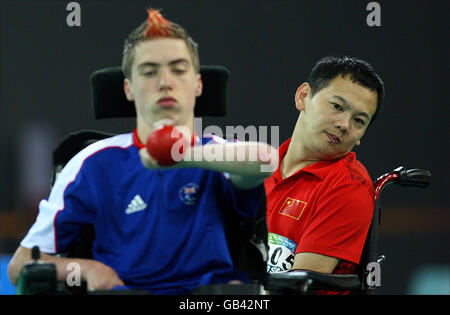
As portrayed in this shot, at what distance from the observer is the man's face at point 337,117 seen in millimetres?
2305

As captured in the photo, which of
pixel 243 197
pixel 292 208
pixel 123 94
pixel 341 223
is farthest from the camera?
pixel 292 208

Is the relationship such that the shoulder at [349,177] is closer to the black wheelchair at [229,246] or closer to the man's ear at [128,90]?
the black wheelchair at [229,246]

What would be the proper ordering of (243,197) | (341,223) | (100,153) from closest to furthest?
(243,197) < (100,153) < (341,223)

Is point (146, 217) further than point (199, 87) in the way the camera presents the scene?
No

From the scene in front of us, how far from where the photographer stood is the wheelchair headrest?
1.90 metres

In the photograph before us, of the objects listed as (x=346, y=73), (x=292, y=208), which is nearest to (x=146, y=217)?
(x=292, y=208)

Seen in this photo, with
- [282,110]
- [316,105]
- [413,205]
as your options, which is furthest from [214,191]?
[413,205]

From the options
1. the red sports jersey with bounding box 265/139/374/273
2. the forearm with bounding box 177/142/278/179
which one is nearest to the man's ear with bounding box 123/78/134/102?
the forearm with bounding box 177/142/278/179

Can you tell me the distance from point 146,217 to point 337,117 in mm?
952

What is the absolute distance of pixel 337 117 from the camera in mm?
2320

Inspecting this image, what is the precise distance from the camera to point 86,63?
3.15 m

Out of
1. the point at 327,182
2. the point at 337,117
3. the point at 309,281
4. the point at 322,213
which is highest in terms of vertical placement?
the point at 337,117

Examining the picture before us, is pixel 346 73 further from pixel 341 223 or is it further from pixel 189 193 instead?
pixel 189 193
